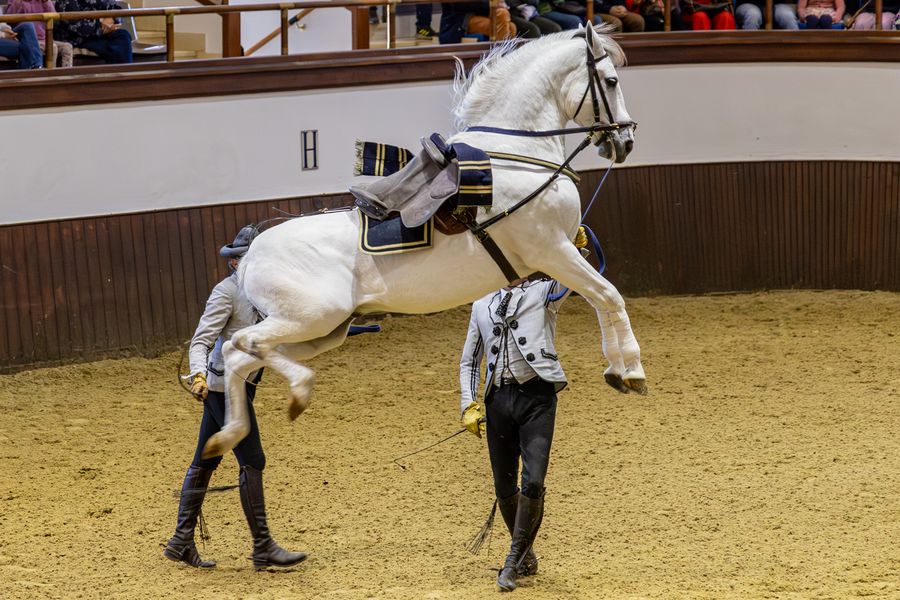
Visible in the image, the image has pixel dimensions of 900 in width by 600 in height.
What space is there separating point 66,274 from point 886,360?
6050 millimetres

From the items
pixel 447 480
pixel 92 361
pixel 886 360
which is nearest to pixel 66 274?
pixel 92 361

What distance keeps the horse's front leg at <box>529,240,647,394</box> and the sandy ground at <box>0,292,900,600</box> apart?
39.4 inches

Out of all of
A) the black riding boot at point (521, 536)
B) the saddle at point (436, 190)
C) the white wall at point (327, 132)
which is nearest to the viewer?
the saddle at point (436, 190)

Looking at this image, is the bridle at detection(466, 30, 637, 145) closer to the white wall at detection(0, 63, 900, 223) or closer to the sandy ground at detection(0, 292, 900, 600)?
the sandy ground at detection(0, 292, 900, 600)

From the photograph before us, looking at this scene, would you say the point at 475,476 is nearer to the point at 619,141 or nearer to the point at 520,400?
the point at 520,400

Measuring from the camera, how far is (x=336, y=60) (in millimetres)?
9156

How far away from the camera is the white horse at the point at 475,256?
177 inches

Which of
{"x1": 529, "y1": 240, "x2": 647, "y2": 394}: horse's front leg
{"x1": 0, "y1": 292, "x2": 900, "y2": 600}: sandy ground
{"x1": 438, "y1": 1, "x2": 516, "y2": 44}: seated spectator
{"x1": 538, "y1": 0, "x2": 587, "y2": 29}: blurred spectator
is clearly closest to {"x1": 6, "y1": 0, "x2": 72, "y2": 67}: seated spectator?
{"x1": 0, "y1": 292, "x2": 900, "y2": 600}: sandy ground

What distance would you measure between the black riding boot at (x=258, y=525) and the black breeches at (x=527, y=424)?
1.12 m

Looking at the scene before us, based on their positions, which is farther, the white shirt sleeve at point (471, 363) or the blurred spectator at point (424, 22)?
the blurred spectator at point (424, 22)

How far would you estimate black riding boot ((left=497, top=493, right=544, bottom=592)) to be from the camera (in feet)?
16.6

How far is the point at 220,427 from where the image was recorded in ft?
17.7

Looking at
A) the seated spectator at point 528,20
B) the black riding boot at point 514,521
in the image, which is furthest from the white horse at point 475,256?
the seated spectator at point 528,20

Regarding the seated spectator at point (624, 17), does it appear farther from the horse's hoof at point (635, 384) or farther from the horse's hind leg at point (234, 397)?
the horse's hind leg at point (234, 397)
